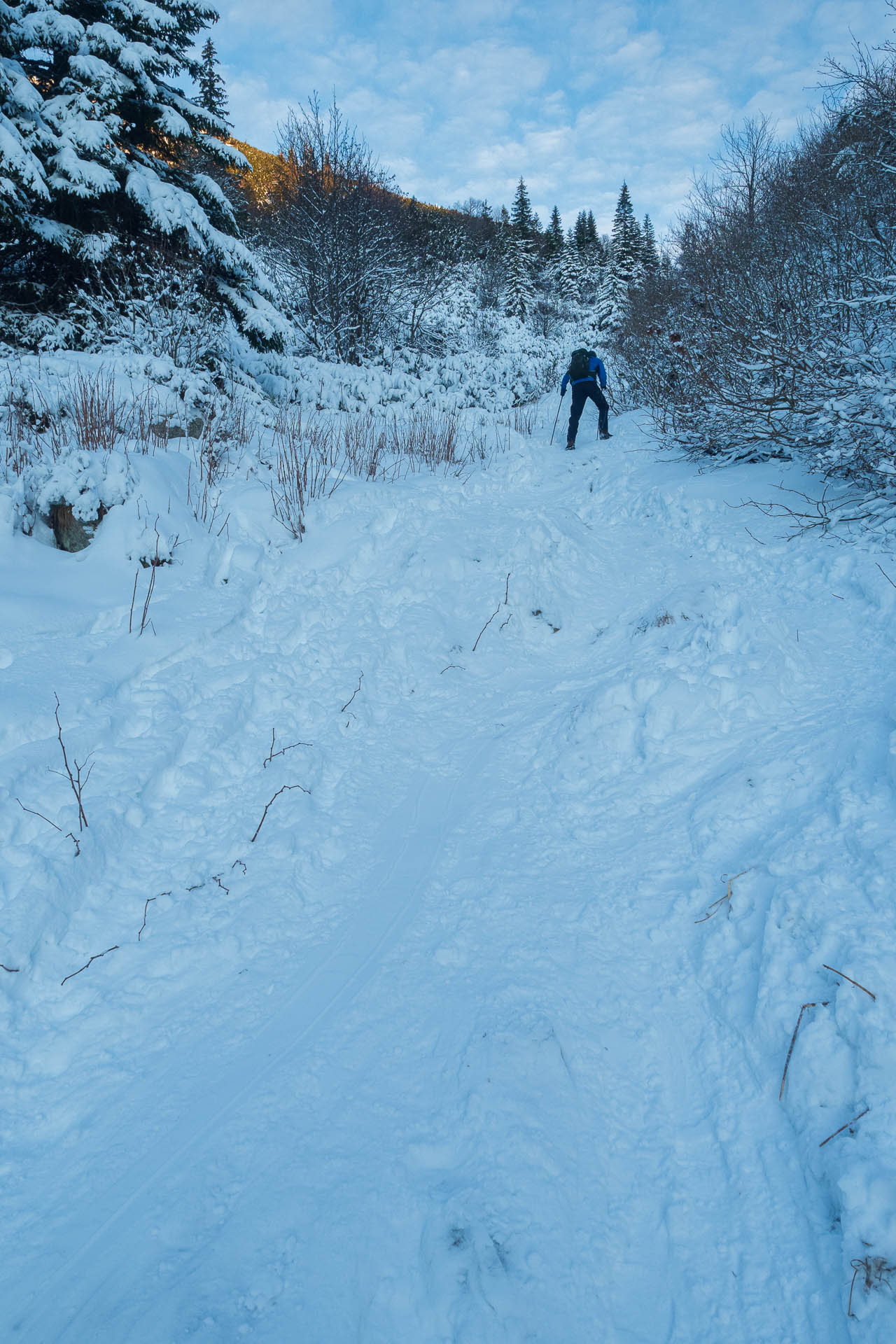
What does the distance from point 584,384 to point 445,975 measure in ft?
32.4

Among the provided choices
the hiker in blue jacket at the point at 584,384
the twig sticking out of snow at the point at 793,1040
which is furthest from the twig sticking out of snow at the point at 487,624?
the hiker in blue jacket at the point at 584,384

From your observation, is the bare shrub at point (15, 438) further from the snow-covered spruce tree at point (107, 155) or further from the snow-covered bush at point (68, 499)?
the snow-covered spruce tree at point (107, 155)

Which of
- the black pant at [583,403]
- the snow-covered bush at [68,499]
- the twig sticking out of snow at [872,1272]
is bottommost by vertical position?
the twig sticking out of snow at [872,1272]

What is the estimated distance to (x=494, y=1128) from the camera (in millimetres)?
1548

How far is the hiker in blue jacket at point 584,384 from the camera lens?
31.8ft

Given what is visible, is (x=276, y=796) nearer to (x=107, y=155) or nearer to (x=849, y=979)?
(x=849, y=979)

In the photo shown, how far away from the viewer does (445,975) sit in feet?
6.59

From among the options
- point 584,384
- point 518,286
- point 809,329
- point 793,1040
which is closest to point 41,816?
point 793,1040

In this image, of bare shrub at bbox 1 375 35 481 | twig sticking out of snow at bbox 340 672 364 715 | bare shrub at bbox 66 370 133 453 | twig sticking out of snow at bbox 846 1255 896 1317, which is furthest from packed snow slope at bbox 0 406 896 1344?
bare shrub at bbox 66 370 133 453

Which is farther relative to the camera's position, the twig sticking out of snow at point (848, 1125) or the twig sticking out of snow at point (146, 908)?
the twig sticking out of snow at point (146, 908)

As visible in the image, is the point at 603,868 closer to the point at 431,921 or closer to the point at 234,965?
the point at 431,921

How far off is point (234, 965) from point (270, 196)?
22.3 m

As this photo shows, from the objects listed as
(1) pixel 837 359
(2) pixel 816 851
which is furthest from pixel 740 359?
(2) pixel 816 851

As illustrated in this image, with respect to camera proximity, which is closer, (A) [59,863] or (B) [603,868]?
(A) [59,863]
